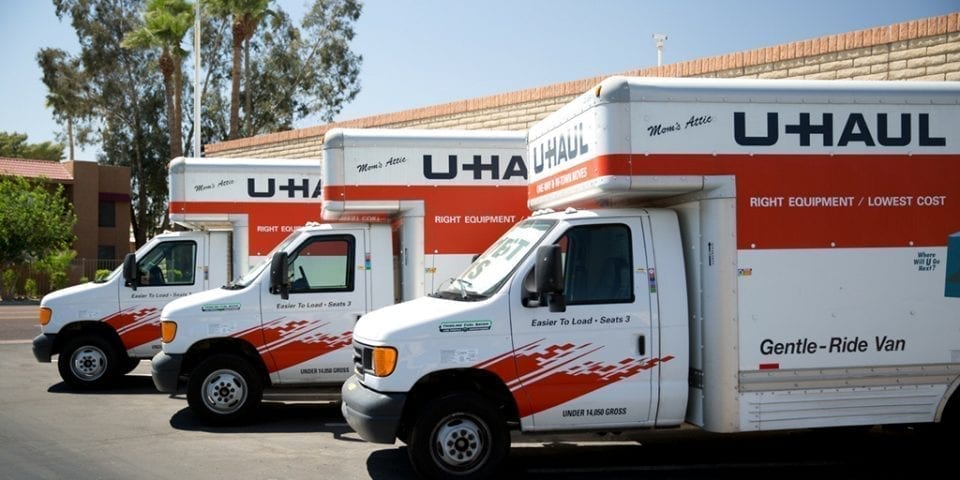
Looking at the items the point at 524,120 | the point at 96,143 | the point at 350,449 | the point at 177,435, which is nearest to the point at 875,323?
the point at 350,449

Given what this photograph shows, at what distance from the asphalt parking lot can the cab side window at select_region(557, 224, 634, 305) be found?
50.3 inches

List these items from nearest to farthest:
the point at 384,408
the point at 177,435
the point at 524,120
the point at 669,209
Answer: the point at 384,408 → the point at 669,209 → the point at 177,435 → the point at 524,120

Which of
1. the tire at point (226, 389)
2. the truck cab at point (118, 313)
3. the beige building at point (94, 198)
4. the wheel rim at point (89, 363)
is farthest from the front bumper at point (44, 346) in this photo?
the beige building at point (94, 198)

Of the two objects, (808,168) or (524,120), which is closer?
(808,168)

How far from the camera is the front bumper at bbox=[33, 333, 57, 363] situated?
1206 cm

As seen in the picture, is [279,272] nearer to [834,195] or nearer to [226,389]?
[226,389]

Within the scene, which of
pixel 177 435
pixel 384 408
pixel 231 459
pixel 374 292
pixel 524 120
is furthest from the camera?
pixel 524 120

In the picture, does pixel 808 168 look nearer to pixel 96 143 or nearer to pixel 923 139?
pixel 923 139

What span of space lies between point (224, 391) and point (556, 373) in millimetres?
4294

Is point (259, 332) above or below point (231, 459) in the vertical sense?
above

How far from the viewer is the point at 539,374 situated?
686cm

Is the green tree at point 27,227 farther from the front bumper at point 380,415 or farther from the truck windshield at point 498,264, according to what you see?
the front bumper at point 380,415

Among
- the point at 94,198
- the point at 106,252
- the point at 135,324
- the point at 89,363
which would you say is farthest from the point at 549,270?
the point at 106,252

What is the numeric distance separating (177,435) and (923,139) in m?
7.22
